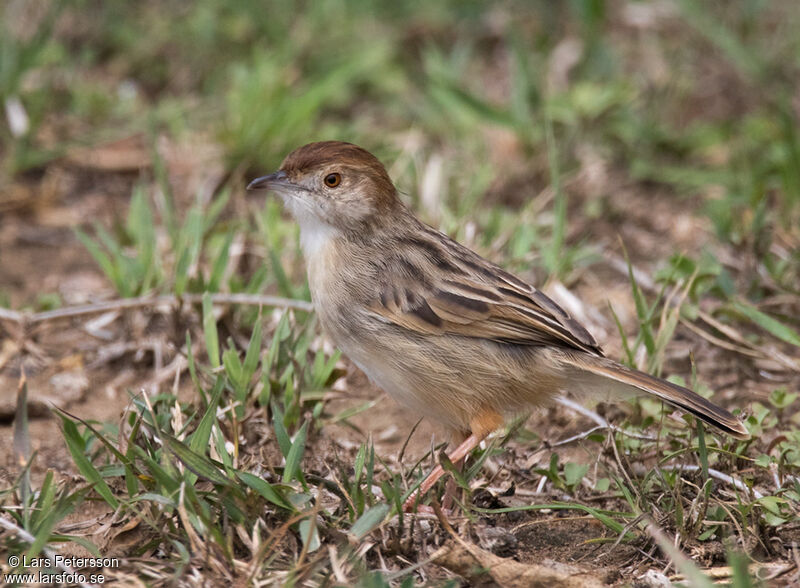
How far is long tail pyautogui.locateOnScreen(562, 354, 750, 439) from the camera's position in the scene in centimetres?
415

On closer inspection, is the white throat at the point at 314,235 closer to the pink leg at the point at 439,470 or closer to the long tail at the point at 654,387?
the pink leg at the point at 439,470

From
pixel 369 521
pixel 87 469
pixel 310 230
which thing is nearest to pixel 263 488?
pixel 369 521

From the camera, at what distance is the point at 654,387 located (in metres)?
4.27

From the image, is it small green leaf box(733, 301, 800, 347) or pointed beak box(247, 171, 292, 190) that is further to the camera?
small green leaf box(733, 301, 800, 347)

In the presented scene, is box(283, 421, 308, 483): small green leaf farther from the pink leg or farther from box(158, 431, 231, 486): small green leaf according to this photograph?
the pink leg

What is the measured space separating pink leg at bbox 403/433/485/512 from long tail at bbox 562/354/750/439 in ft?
1.75

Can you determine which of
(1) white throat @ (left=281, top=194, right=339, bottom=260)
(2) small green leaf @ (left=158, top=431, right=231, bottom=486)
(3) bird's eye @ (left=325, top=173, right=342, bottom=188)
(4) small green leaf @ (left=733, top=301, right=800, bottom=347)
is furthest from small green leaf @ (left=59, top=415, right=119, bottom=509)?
(4) small green leaf @ (left=733, top=301, right=800, bottom=347)

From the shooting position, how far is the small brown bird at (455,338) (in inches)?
174

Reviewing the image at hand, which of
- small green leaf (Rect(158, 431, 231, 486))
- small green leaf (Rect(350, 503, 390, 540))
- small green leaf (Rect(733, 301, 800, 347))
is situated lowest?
small green leaf (Rect(350, 503, 390, 540))

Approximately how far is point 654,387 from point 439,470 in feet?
3.12

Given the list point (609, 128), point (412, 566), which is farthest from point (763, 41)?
point (412, 566)

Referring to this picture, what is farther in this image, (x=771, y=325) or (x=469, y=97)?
(x=469, y=97)

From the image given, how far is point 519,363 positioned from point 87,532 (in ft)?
6.23

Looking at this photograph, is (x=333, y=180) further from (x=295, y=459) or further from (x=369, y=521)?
(x=369, y=521)
